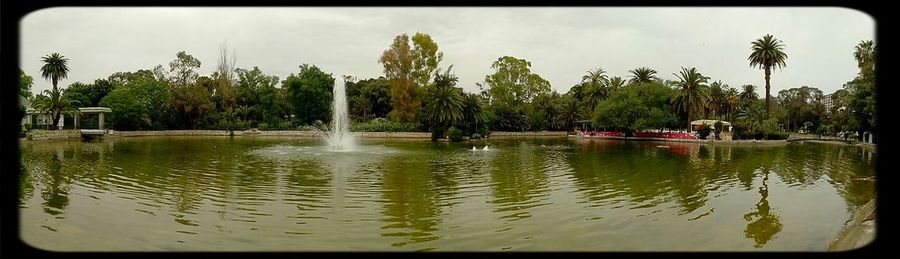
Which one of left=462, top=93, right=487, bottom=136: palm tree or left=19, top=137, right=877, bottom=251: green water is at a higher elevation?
left=462, top=93, right=487, bottom=136: palm tree

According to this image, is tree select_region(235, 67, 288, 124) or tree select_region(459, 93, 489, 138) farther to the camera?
tree select_region(235, 67, 288, 124)

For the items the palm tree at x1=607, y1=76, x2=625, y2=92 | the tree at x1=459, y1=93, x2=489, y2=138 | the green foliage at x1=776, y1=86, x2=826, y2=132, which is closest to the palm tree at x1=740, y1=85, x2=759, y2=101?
the green foliage at x1=776, y1=86, x2=826, y2=132

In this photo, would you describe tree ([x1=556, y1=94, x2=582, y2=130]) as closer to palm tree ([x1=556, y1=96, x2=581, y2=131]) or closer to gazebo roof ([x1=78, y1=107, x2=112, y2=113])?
palm tree ([x1=556, y1=96, x2=581, y2=131])

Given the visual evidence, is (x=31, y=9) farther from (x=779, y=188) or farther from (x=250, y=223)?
(x=779, y=188)

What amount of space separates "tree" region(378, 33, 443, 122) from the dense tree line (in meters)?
0.08

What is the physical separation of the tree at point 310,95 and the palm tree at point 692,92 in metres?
28.5

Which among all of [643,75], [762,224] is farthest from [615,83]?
[762,224]

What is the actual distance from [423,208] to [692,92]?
1404 inches

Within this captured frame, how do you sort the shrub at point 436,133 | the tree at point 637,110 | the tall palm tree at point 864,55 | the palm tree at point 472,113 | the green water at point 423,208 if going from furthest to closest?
1. the tree at point 637,110
2. the palm tree at point 472,113
3. the shrub at point 436,133
4. the tall palm tree at point 864,55
5. the green water at point 423,208

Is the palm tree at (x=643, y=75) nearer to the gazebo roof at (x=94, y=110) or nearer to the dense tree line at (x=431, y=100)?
the dense tree line at (x=431, y=100)

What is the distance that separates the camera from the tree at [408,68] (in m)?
40.9

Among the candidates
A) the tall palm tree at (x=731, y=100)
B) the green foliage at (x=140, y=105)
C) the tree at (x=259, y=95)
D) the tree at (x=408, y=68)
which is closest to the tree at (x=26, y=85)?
the green foliage at (x=140, y=105)

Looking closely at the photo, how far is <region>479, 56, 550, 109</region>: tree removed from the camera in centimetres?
4869
